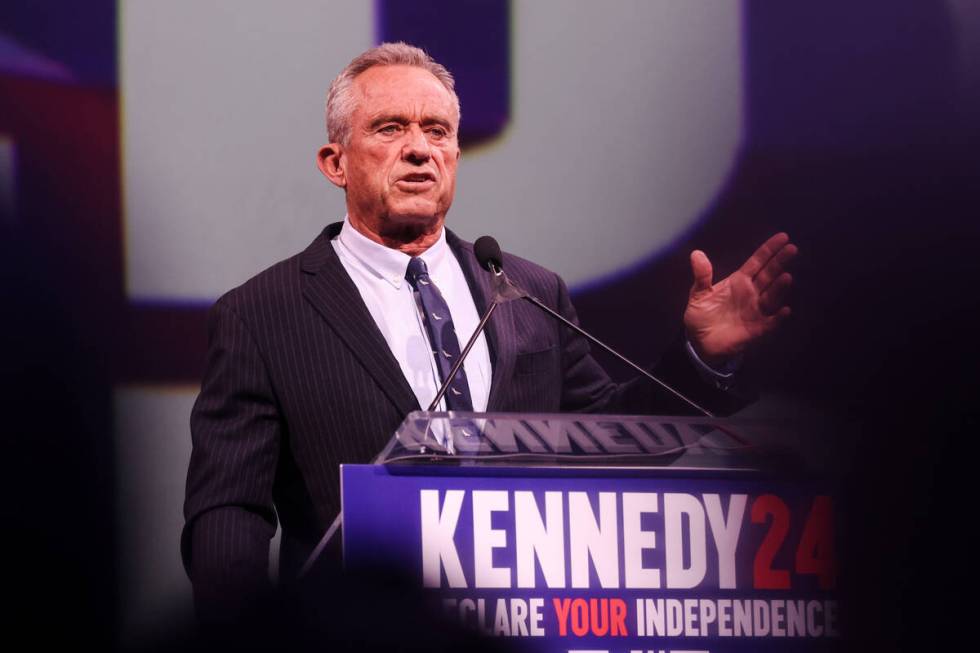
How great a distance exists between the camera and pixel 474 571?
1.14 m

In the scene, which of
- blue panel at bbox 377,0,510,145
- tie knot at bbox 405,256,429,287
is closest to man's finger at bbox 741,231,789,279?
tie knot at bbox 405,256,429,287

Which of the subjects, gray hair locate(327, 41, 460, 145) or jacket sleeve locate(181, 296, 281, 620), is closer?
jacket sleeve locate(181, 296, 281, 620)

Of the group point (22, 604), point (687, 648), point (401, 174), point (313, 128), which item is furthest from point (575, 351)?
point (22, 604)

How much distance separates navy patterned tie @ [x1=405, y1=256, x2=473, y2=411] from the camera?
70.5 inches

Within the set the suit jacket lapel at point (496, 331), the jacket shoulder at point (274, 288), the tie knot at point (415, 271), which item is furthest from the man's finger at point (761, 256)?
the jacket shoulder at point (274, 288)

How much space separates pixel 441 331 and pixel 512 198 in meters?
0.82

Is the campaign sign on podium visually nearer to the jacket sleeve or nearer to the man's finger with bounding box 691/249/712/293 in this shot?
the jacket sleeve

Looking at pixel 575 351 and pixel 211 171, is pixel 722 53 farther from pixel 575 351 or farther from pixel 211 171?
pixel 211 171

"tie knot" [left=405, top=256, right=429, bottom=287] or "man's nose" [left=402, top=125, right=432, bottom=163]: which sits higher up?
"man's nose" [left=402, top=125, right=432, bottom=163]

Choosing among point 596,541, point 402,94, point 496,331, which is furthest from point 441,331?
point 596,541

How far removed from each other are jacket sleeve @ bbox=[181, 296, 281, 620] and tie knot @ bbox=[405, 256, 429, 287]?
278mm

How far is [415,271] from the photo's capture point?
192cm

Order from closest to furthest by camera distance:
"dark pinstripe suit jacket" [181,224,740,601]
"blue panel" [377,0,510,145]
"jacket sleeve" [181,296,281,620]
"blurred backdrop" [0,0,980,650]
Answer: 1. "jacket sleeve" [181,296,281,620]
2. "dark pinstripe suit jacket" [181,224,740,601]
3. "blurred backdrop" [0,0,980,650]
4. "blue panel" [377,0,510,145]

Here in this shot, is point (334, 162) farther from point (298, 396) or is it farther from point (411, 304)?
point (298, 396)
